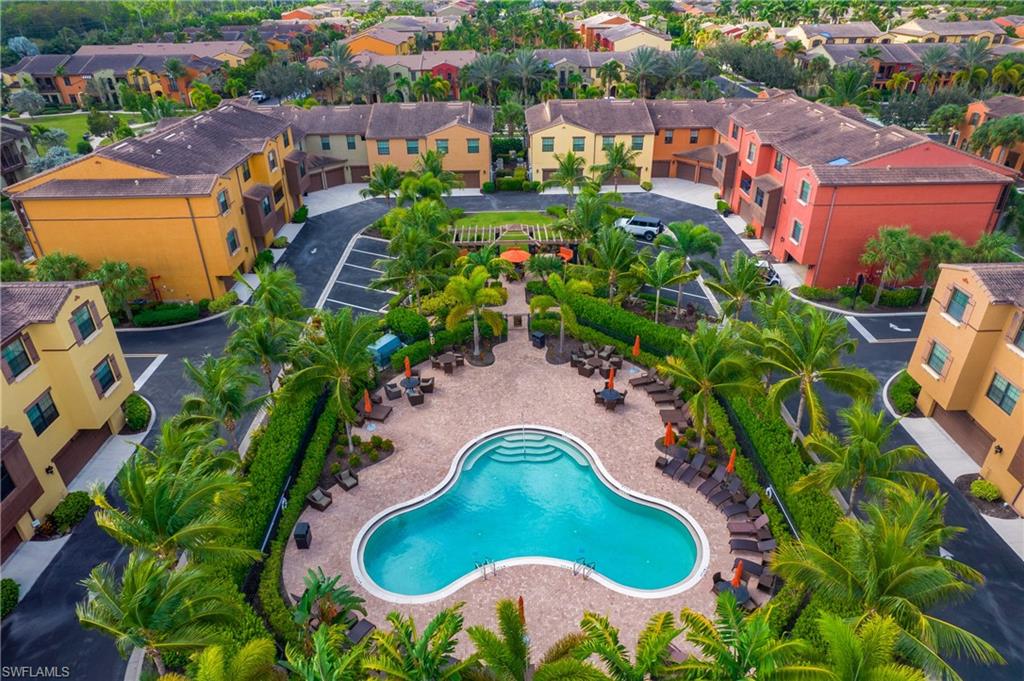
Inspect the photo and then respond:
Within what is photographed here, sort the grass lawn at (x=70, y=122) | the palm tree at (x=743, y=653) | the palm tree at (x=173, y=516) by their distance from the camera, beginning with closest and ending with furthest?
the palm tree at (x=743, y=653) → the palm tree at (x=173, y=516) → the grass lawn at (x=70, y=122)

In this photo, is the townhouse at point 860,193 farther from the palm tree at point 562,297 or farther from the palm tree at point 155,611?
the palm tree at point 155,611

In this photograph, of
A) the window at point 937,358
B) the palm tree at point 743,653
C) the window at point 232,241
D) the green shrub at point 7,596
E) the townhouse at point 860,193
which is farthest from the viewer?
the window at point 232,241

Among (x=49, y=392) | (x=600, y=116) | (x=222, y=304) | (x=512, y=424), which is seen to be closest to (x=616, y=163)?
(x=600, y=116)

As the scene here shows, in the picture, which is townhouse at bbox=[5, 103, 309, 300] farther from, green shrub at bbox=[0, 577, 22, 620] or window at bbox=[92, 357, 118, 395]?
green shrub at bbox=[0, 577, 22, 620]

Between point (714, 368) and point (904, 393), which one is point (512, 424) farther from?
point (904, 393)

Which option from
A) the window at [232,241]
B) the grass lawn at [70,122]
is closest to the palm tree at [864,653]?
the window at [232,241]

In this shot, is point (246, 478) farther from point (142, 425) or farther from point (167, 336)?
point (167, 336)
